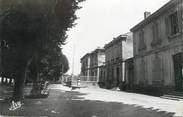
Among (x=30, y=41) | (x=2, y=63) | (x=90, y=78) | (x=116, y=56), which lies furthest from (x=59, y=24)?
(x=90, y=78)

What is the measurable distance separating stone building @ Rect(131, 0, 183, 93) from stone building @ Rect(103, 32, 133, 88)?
307 inches

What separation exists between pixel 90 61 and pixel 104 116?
4888 centimetres

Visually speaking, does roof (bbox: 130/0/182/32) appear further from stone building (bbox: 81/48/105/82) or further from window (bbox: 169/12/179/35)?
stone building (bbox: 81/48/105/82)

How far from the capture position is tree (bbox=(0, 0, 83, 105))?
9.48 meters

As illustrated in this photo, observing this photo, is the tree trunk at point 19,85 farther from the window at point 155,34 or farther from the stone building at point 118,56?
the stone building at point 118,56

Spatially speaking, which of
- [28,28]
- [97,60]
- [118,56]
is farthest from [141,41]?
[97,60]

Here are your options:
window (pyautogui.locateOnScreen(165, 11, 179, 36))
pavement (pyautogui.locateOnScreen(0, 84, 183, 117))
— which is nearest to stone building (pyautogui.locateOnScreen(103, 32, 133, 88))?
window (pyautogui.locateOnScreen(165, 11, 179, 36))

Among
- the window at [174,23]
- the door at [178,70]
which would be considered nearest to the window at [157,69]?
the door at [178,70]

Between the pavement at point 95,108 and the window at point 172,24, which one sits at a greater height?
the window at point 172,24

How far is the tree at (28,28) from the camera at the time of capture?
9484 mm

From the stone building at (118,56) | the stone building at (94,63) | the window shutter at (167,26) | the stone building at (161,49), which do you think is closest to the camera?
the stone building at (161,49)

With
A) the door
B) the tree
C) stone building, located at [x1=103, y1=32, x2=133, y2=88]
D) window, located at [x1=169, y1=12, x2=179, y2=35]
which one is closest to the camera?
the tree

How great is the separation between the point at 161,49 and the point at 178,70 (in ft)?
9.35

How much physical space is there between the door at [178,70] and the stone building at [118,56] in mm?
13974
